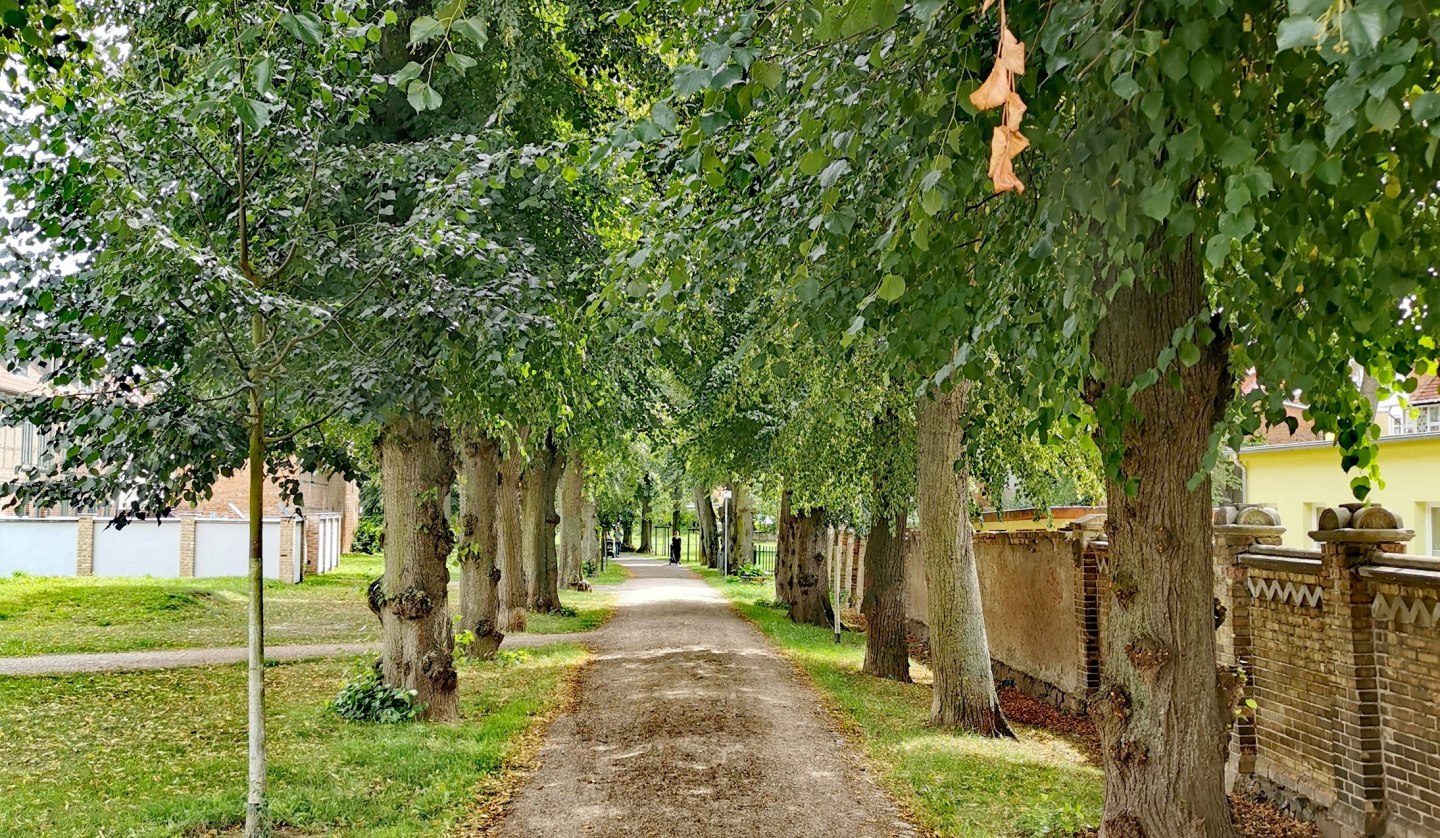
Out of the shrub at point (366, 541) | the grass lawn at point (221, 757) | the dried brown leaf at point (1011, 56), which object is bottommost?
the grass lawn at point (221, 757)

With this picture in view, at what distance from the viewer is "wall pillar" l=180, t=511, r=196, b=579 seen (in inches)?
1095

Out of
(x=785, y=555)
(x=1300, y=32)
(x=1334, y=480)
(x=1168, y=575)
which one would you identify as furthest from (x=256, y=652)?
(x=1334, y=480)

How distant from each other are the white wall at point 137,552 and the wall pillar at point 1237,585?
2645 cm

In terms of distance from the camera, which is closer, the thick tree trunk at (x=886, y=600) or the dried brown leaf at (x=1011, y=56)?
the dried brown leaf at (x=1011, y=56)

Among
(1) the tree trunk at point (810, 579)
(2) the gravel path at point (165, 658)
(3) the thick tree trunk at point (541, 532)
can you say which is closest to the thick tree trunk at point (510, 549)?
(2) the gravel path at point (165, 658)

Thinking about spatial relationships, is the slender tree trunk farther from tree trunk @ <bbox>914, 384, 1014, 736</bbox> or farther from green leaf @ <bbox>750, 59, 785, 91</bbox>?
tree trunk @ <bbox>914, 384, 1014, 736</bbox>

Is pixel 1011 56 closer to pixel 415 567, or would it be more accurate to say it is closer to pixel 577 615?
pixel 415 567

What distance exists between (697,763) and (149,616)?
1499 cm

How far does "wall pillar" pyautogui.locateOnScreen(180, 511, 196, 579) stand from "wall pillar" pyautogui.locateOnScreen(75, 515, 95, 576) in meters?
2.08

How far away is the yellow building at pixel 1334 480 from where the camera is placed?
2172cm

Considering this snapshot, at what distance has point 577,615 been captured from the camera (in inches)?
877

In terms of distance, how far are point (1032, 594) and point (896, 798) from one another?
19.9 feet

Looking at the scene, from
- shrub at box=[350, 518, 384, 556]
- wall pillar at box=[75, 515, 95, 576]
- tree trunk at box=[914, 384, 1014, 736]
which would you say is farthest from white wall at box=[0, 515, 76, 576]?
tree trunk at box=[914, 384, 1014, 736]

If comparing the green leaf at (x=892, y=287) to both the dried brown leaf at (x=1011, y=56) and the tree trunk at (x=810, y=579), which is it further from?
the tree trunk at (x=810, y=579)
